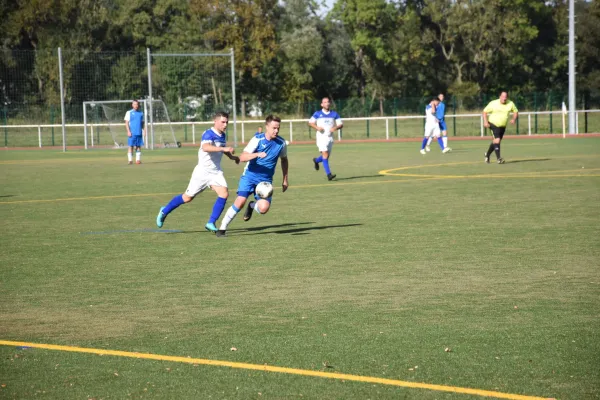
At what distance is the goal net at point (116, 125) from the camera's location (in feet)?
145

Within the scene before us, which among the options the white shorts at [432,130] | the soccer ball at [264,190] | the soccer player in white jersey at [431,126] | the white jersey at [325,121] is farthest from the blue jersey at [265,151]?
the white shorts at [432,130]

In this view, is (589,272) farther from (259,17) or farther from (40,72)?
(259,17)

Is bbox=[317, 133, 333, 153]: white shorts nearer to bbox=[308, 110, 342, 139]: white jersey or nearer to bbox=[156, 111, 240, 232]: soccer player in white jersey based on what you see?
bbox=[308, 110, 342, 139]: white jersey

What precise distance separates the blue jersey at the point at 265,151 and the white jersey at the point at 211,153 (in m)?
0.42

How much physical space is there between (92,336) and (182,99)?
Result: 1681 inches

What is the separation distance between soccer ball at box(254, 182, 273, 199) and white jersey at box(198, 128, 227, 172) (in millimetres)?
774

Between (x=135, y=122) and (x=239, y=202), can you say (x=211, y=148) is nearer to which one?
(x=239, y=202)

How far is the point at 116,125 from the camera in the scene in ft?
144

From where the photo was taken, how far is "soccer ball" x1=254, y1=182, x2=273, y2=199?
12539 mm

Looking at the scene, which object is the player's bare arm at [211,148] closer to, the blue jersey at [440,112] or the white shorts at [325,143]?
the white shorts at [325,143]

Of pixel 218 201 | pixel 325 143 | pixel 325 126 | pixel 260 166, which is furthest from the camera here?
pixel 325 126

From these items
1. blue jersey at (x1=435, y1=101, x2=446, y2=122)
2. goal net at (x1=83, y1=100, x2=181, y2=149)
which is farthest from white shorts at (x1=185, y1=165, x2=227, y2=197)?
goal net at (x1=83, y1=100, x2=181, y2=149)

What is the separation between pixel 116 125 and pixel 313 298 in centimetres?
3697

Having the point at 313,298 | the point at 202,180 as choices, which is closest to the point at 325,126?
the point at 202,180
